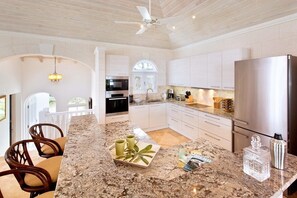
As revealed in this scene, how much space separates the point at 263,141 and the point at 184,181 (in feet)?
7.52

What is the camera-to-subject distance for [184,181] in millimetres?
831

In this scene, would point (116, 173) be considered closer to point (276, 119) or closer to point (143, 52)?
point (276, 119)

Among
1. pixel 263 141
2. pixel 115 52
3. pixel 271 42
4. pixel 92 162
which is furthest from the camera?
pixel 115 52

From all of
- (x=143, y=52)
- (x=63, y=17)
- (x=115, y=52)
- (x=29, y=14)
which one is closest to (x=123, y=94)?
(x=115, y=52)

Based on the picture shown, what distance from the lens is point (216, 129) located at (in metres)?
3.46

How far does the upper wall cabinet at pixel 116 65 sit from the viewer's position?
4342 millimetres

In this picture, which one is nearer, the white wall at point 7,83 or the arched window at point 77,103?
the white wall at point 7,83

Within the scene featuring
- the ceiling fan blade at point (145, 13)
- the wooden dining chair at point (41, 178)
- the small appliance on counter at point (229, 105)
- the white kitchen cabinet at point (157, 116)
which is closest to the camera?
the wooden dining chair at point (41, 178)

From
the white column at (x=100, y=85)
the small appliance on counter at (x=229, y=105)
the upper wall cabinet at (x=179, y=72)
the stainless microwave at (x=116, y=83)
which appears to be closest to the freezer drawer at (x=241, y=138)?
the small appliance on counter at (x=229, y=105)

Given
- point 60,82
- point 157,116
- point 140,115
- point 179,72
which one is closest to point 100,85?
point 140,115

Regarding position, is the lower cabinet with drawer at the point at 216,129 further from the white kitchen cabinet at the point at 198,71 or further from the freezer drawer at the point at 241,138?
the white kitchen cabinet at the point at 198,71

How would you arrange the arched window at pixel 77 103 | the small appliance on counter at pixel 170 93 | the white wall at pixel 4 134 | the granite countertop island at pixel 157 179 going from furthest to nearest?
the arched window at pixel 77 103 < the small appliance on counter at pixel 170 93 < the white wall at pixel 4 134 < the granite countertop island at pixel 157 179

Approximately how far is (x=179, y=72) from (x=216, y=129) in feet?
7.41

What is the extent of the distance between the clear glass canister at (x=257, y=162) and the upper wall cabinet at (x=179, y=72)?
151 inches
